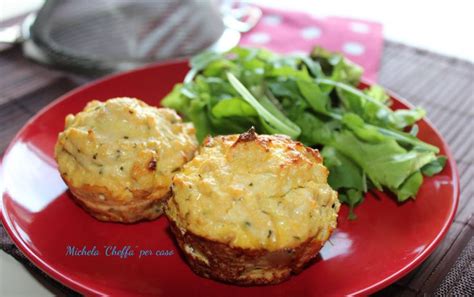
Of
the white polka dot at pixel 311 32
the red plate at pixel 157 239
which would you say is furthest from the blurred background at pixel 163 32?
the red plate at pixel 157 239

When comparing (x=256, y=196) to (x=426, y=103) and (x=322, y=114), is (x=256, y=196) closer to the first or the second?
(x=322, y=114)

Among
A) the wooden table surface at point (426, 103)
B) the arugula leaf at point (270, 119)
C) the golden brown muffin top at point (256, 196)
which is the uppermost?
the golden brown muffin top at point (256, 196)

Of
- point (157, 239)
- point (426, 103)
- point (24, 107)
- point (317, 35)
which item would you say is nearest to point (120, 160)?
point (157, 239)

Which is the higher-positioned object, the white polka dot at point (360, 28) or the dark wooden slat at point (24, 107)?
the dark wooden slat at point (24, 107)

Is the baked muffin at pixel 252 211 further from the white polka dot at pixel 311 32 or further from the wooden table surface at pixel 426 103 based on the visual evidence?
the white polka dot at pixel 311 32

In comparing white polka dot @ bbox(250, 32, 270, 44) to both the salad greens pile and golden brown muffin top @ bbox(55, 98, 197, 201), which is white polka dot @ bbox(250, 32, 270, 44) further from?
golden brown muffin top @ bbox(55, 98, 197, 201)

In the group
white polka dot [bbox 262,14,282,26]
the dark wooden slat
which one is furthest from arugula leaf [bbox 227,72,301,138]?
white polka dot [bbox 262,14,282,26]
